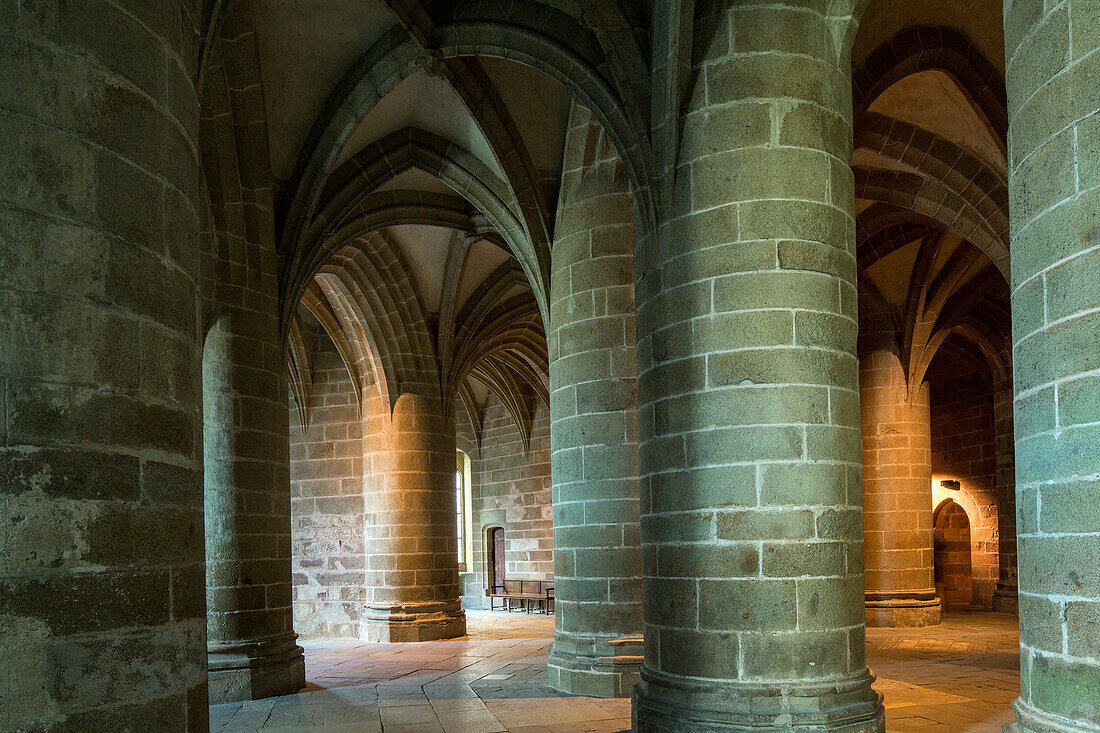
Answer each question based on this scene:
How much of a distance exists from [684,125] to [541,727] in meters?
4.16

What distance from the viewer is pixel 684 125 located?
5.45 meters

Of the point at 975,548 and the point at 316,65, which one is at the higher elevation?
the point at 316,65

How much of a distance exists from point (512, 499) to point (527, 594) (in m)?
2.72

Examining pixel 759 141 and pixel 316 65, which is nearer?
pixel 759 141

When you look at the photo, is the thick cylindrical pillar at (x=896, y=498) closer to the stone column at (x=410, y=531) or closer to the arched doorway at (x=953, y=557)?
the arched doorway at (x=953, y=557)

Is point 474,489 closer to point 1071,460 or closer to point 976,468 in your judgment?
point 976,468

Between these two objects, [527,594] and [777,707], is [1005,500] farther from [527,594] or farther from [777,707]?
[777,707]

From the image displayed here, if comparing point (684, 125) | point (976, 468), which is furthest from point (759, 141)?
point (976, 468)

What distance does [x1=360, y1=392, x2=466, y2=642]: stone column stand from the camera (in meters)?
13.2

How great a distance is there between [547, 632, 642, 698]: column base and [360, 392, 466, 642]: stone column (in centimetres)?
558

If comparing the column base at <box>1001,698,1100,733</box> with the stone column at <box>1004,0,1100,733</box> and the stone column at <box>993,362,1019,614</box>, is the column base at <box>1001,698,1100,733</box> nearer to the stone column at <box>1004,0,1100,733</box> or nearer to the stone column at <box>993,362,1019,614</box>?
the stone column at <box>1004,0,1100,733</box>

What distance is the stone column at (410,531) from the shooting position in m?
13.2

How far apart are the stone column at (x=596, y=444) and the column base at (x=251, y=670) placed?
2.44 meters

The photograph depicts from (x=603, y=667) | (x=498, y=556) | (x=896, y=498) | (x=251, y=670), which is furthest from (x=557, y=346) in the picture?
(x=498, y=556)
